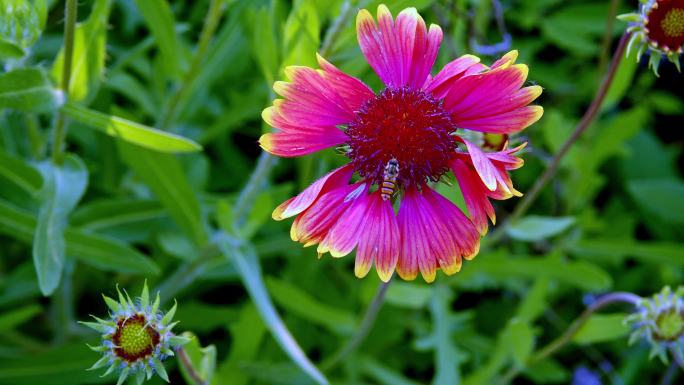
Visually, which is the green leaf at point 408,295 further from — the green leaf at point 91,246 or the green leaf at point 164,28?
the green leaf at point 164,28

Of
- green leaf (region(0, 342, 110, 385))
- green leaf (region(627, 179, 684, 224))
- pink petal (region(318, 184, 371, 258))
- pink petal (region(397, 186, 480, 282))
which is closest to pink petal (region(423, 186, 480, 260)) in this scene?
pink petal (region(397, 186, 480, 282))

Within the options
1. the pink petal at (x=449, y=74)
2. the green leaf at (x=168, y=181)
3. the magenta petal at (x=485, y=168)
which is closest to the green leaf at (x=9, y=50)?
the green leaf at (x=168, y=181)

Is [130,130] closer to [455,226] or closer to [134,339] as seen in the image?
[134,339]

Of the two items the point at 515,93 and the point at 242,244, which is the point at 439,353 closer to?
the point at 242,244

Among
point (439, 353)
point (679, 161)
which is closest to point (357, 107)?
point (439, 353)

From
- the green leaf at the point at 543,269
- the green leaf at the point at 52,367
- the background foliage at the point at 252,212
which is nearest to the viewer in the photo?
the background foliage at the point at 252,212

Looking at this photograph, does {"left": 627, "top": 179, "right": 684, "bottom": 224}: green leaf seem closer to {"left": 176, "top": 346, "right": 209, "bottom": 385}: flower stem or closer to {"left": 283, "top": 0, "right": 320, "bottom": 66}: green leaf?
{"left": 283, "top": 0, "right": 320, "bottom": 66}: green leaf
